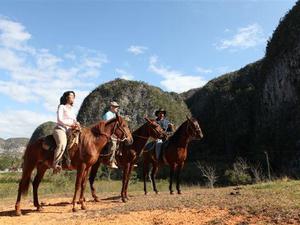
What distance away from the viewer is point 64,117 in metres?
10.9

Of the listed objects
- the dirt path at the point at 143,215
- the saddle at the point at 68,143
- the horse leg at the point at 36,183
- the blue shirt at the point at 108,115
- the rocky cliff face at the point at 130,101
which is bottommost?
the dirt path at the point at 143,215

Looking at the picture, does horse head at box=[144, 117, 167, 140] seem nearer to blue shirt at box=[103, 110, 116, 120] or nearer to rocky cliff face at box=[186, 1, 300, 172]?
blue shirt at box=[103, 110, 116, 120]

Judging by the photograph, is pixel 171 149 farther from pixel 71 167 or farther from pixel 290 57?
pixel 290 57

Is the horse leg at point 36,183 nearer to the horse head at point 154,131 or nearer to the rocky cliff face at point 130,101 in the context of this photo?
the horse head at point 154,131

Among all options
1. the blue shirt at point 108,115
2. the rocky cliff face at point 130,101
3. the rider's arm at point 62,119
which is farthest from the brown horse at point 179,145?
the rocky cliff face at point 130,101

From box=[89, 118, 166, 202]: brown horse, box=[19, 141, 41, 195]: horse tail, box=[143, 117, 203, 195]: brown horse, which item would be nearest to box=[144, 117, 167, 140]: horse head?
box=[89, 118, 166, 202]: brown horse

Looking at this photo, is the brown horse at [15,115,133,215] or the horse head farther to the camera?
the horse head

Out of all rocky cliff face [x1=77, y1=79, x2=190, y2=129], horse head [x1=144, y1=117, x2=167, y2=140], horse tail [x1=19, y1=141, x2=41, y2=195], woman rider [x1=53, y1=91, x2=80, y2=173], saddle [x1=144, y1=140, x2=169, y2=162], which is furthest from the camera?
rocky cliff face [x1=77, y1=79, x2=190, y2=129]

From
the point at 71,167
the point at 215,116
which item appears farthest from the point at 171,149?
the point at 215,116

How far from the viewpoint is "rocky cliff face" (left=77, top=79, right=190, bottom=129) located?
6112cm

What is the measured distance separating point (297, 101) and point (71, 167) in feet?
88.8

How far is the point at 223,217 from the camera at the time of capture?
8.87 m

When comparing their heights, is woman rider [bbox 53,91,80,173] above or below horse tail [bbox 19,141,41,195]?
above

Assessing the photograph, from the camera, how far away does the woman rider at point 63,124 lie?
1069 centimetres
